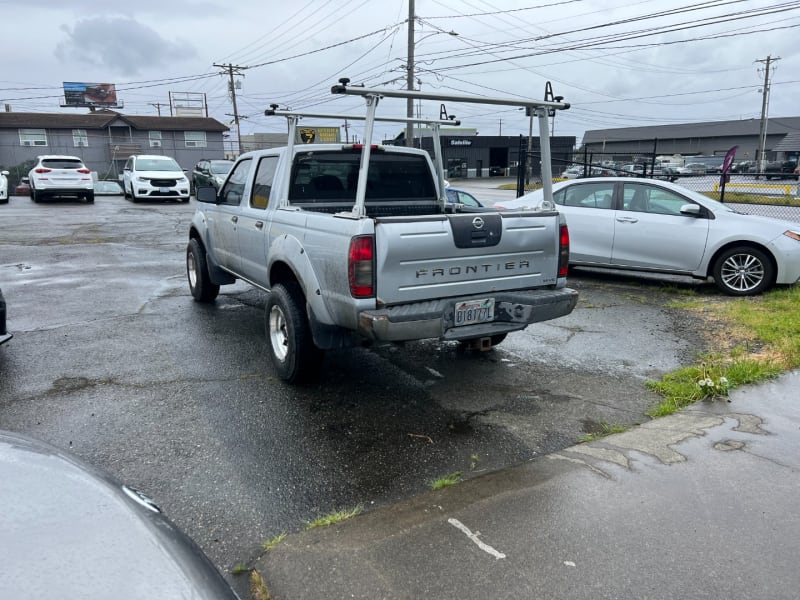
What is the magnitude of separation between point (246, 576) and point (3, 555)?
1.36 m

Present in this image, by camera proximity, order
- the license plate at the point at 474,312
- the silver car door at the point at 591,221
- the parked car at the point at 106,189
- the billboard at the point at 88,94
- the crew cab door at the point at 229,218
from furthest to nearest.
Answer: the billboard at the point at 88,94, the parked car at the point at 106,189, the silver car door at the point at 591,221, the crew cab door at the point at 229,218, the license plate at the point at 474,312

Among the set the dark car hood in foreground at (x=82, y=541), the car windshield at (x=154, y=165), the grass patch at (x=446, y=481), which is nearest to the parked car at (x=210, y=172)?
the car windshield at (x=154, y=165)

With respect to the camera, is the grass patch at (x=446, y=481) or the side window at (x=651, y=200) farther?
the side window at (x=651, y=200)

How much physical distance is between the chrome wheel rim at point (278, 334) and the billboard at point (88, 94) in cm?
8132

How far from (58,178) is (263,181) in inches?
766

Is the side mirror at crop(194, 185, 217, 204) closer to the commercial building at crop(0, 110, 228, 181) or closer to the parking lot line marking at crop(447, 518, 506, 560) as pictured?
the parking lot line marking at crop(447, 518, 506, 560)

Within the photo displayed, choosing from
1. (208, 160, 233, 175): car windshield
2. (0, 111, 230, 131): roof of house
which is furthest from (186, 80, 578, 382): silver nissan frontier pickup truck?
(0, 111, 230, 131): roof of house

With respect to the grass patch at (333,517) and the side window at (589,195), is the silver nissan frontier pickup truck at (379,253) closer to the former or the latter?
the grass patch at (333,517)

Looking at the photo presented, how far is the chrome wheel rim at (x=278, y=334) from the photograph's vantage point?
5250 mm

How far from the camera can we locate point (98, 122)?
52156mm

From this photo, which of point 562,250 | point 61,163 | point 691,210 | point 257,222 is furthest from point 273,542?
point 61,163

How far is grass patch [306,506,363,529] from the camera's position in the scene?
10.5 ft

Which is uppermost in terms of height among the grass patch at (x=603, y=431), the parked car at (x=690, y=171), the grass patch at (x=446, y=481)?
the parked car at (x=690, y=171)

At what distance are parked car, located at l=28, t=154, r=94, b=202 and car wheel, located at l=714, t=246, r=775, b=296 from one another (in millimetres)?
21187
